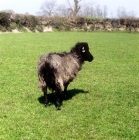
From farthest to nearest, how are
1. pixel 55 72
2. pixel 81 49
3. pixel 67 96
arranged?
pixel 67 96 < pixel 81 49 < pixel 55 72

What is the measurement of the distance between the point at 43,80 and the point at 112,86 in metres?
3.75

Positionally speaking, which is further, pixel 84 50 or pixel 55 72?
pixel 84 50

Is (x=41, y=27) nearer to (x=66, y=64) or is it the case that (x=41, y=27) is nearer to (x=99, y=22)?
(x=99, y=22)

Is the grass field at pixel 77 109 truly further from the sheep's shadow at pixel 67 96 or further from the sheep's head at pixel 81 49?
the sheep's head at pixel 81 49

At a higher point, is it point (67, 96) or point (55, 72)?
point (55, 72)

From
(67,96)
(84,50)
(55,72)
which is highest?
(84,50)

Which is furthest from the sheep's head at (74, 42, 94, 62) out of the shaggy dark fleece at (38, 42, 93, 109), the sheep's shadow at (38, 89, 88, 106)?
the sheep's shadow at (38, 89, 88, 106)

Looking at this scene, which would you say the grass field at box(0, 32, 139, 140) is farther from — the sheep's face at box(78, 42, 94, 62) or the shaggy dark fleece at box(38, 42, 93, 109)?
the sheep's face at box(78, 42, 94, 62)

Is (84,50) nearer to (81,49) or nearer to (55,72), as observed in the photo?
(81,49)

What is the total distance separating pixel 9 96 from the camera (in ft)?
29.9

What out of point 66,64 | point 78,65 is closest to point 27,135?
point 66,64

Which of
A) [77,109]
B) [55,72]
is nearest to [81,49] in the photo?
[55,72]

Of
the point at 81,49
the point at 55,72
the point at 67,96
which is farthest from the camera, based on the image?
the point at 67,96

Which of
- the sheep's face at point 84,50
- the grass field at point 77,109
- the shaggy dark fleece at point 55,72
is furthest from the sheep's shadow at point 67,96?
the sheep's face at point 84,50
